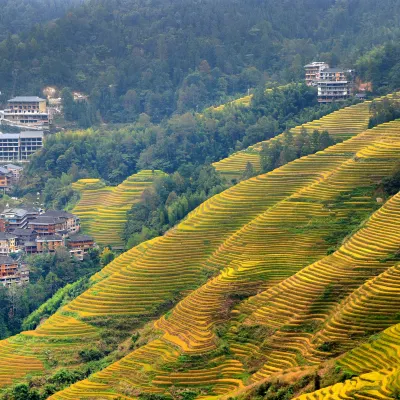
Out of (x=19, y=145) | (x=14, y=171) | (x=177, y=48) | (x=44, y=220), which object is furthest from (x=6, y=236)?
(x=177, y=48)

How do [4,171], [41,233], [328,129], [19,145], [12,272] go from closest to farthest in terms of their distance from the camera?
[12,272] → [41,233] → [328,129] → [4,171] → [19,145]

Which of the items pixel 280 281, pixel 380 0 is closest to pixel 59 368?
pixel 280 281

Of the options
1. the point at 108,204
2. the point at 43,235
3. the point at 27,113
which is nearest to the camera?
the point at 43,235

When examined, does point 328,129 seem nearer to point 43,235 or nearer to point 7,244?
point 43,235

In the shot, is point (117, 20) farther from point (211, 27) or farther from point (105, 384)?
point (105, 384)

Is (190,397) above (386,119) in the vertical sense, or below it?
below
